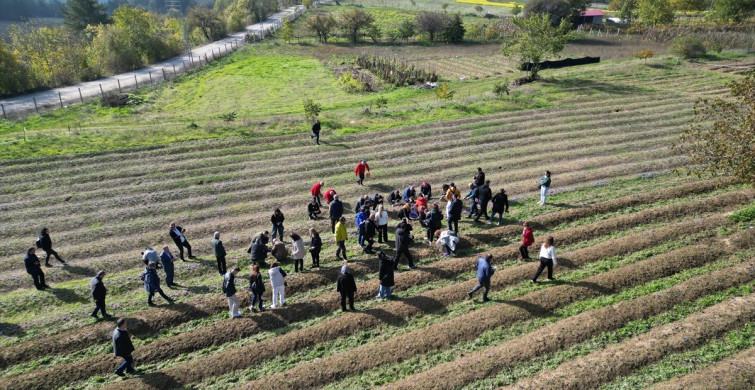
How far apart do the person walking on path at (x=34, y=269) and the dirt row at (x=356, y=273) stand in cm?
391

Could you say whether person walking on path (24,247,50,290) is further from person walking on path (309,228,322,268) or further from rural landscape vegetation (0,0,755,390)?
person walking on path (309,228,322,268)

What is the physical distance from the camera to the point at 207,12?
87062 mm

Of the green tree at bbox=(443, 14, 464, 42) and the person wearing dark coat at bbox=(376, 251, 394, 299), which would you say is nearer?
the person wearing dark coat at bbox=(376, 251, 394, 299)

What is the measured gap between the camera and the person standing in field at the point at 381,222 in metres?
18.9

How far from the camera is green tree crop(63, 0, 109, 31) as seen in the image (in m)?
90.2


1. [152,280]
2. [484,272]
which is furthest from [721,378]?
[152,280]

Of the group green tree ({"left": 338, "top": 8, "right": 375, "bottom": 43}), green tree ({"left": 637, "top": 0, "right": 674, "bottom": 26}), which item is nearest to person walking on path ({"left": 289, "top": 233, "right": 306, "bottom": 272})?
green tree ({"left": 338, "top": 8, "right": 375, "bottom": 43})

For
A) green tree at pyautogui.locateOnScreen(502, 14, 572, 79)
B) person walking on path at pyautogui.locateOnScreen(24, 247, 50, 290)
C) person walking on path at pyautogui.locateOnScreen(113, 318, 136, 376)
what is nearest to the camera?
person walking on path at pyautogui.locateOnScreen(113, 318, 136, 376)

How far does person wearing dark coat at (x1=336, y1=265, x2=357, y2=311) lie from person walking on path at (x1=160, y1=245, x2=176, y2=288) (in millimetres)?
6852

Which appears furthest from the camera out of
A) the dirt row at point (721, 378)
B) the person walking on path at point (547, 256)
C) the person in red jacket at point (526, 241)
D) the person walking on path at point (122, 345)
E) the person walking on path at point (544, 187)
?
the person walking on path at point (544, 187)

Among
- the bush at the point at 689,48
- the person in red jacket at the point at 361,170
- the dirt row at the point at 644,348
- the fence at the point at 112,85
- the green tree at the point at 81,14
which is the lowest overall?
the dirt row at the point at 644,348

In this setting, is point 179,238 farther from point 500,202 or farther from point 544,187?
point 544,187

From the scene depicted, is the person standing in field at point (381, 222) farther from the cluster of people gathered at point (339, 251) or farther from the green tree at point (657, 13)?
the green tree at point (657, 13)

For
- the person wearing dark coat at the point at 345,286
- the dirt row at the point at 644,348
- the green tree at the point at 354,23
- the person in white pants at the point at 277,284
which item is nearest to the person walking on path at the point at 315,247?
the person in white pants at the point at 277,284
